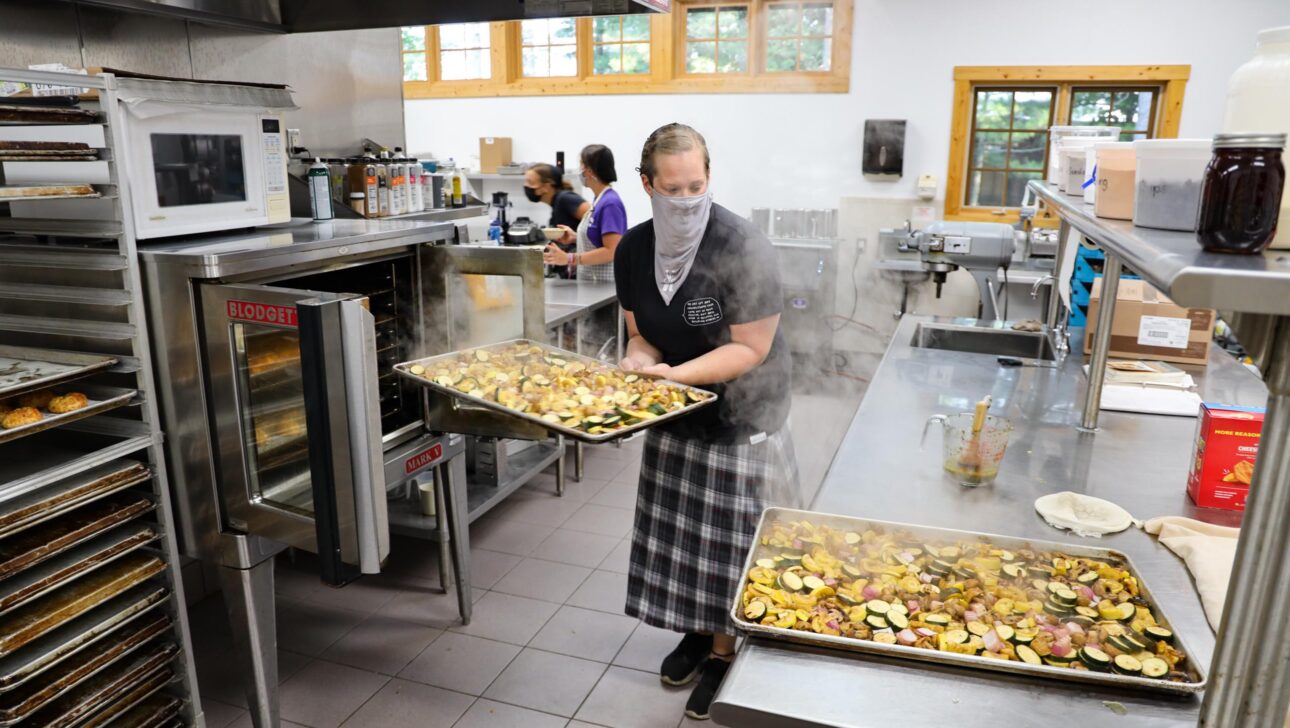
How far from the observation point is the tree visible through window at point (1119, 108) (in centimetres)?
600

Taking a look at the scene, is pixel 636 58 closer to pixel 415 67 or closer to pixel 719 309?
pixel 415 67

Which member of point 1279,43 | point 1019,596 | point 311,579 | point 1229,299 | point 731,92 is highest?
point 731,92

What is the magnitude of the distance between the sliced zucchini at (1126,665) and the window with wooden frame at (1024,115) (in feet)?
18.6

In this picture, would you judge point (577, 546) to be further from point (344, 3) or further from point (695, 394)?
point (344, 3)

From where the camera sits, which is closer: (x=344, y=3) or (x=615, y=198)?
(x=344, y=3)

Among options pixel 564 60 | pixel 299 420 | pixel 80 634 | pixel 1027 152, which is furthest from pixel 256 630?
pixel 1027 152

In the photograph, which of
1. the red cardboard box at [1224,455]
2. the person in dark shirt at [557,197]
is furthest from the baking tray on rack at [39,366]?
the person in dark shirt at [557,197]

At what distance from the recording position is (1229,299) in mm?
672

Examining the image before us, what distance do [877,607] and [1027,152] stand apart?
5.97 metres

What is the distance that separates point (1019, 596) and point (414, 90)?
7.09m

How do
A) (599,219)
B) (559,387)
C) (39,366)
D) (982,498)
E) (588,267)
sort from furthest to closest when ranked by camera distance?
(588,267) < (599,219) < (559,387) < (39,366) < (982,498)

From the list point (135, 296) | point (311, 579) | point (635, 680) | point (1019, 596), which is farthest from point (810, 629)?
point (311, 579)

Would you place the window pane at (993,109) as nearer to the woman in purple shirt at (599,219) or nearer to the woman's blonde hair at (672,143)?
the woman in purple shirt at (599,219)

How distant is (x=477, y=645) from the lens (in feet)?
9.39
